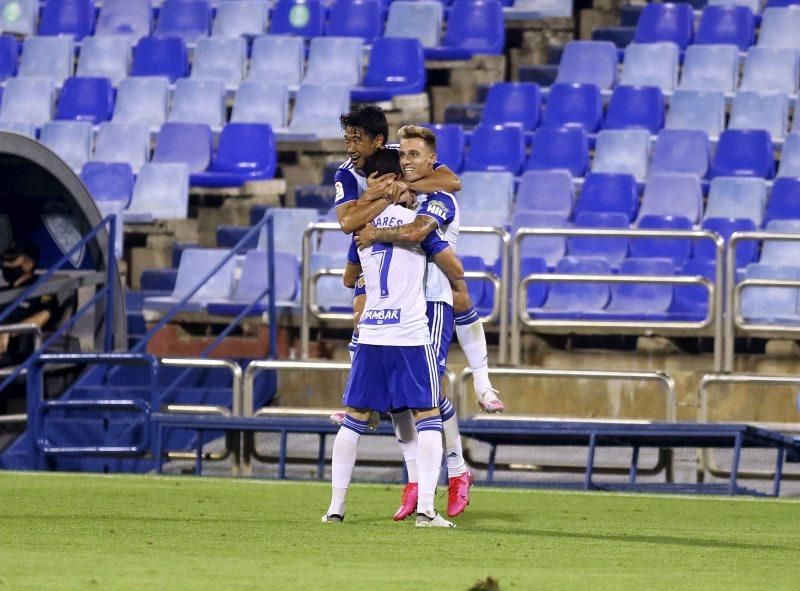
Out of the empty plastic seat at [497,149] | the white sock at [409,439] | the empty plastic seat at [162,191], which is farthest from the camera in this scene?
the empty plastic seat at [162,191]

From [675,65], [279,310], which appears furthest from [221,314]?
[675,65]

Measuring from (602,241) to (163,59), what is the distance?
21.3 ft

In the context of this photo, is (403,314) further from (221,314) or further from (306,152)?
(306,152)

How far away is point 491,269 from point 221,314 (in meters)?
2.21

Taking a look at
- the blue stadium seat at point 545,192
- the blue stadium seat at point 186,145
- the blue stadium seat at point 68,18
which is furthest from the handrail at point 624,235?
the blue stadium seat at point 68,18

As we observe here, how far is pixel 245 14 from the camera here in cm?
1886

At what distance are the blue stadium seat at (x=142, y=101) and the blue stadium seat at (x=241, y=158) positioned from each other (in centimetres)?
151

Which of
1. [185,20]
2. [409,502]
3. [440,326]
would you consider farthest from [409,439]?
[185,20]

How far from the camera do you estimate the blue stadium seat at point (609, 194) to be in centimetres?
1443

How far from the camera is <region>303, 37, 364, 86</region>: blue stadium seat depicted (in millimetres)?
17391

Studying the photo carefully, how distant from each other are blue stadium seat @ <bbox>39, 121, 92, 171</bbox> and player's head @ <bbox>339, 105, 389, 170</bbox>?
33.1 feet

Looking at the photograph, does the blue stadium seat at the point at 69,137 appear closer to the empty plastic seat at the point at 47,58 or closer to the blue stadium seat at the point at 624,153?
the empty plastic seat at the point at 47,58

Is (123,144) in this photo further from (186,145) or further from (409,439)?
(409,439)

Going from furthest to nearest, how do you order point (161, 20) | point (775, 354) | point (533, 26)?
point (161, 20) < point (533, 26) < point (775, 354)
